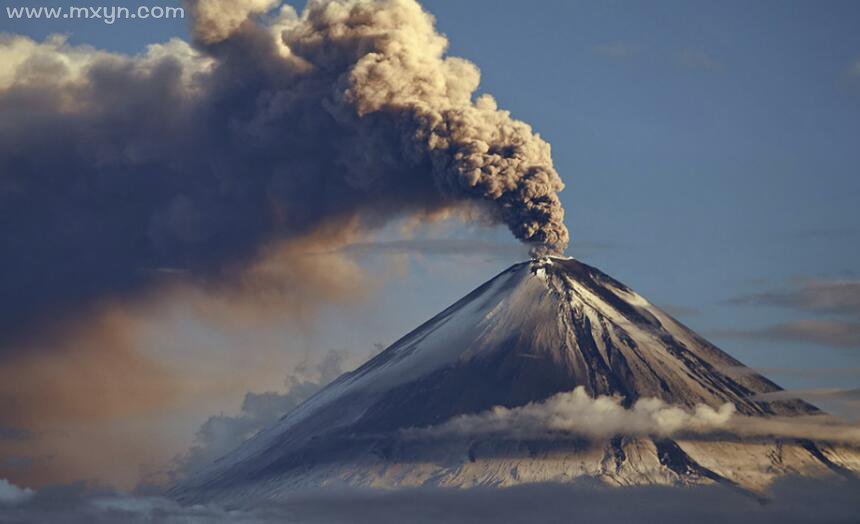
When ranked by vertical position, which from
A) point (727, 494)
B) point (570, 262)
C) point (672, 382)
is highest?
point (570, 262)

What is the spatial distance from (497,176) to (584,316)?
1401 cm

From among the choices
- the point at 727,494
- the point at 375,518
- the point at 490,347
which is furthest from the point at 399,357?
the point at 727,494

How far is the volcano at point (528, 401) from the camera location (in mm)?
97688

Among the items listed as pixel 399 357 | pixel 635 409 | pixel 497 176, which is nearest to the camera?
pixel 497 176

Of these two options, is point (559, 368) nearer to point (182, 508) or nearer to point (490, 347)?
point (490, 347)

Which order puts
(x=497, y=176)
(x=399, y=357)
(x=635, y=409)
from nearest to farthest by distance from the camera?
(x=497, y=176)
(x=635, y=409)
(x=399, y=357)

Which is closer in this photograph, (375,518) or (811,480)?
(375,518)

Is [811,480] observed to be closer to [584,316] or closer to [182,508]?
[584,316]

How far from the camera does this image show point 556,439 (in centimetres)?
9900

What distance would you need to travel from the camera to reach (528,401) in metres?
98.6

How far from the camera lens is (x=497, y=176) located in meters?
92.5

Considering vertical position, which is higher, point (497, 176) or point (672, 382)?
point (497, 176)

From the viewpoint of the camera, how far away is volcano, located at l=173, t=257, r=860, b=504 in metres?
97.7

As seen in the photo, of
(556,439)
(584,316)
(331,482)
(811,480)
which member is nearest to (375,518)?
(331,482)
